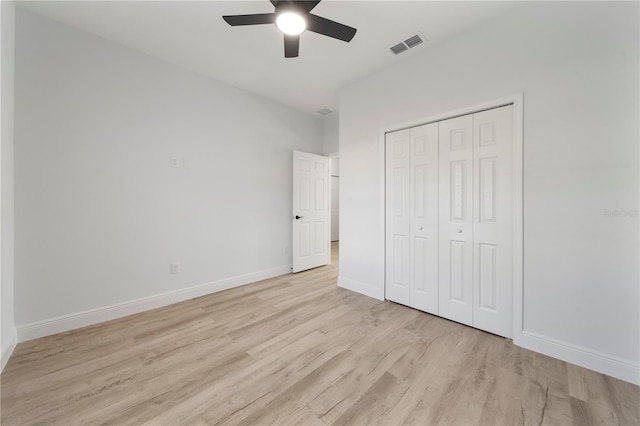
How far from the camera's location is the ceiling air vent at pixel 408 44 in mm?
2383

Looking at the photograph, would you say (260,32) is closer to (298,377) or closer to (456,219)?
(456,219)

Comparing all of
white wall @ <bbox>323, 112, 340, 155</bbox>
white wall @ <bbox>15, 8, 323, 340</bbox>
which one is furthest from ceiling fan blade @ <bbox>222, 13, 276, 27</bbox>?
white wall @ <bbox>323, 112, 340, 155</bbox>

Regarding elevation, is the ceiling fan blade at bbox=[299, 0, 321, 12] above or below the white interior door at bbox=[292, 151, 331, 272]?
above

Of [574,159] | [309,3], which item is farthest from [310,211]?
[574,159]

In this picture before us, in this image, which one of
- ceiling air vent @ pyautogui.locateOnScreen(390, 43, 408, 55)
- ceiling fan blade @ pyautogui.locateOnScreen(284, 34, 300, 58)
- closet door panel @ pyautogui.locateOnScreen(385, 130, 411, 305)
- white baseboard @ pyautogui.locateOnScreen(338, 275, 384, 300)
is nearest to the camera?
ceiling fan blade @ pyautogui.locateOnScreen(284, 34, 300, 58)

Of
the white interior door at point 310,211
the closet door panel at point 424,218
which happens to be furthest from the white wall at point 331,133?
the closet door panel at point 424,218

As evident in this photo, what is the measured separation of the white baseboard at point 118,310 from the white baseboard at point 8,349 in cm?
4

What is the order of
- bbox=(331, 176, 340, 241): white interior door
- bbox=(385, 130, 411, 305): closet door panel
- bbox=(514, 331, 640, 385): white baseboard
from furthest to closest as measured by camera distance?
1. bbox=(331, 176, 340, 241): white interior door
2. bbox=(385, 130, 411, 305): closet door panel
3. bbox=(514, 331, 640, 385): white baseboard

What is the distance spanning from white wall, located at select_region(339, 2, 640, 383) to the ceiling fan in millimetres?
1365

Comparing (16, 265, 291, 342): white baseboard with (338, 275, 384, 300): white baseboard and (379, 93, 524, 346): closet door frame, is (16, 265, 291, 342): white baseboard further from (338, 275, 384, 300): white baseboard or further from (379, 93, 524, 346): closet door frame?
(379, 93, 524, 346): closet door frame

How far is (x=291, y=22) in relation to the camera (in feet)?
5.86

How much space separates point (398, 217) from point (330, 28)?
6.53 feet

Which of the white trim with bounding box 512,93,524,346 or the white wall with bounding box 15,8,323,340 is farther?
the white wall with bounding box 15,8,323,340

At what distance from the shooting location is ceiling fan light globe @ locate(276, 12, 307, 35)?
5.68 feet
